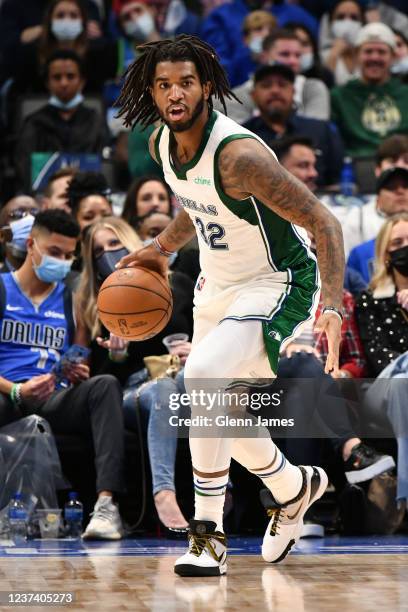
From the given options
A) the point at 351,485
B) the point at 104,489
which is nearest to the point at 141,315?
the point at 104,489

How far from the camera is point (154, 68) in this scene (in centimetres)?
461

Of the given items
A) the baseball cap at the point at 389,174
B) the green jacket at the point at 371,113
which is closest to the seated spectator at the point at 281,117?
the green jacket at the point at 371,113

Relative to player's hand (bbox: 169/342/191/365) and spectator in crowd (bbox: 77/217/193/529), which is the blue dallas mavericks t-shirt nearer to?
spectator in crowd (bbox: 77/217/193/529)

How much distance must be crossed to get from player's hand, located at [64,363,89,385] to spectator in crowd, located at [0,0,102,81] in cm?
437

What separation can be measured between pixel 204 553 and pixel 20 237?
286cm

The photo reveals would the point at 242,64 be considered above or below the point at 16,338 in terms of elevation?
above

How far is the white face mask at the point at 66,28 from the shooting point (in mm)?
9533

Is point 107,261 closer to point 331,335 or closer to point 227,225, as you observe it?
point 227,225

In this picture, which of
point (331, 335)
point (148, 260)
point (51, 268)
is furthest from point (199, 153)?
point (51, 268)

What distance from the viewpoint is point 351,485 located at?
5.92 metres

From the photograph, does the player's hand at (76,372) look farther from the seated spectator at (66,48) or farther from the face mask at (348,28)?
the face mask at (348,28)

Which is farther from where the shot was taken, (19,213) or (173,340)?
(19,213)

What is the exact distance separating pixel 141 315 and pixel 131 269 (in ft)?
0.74

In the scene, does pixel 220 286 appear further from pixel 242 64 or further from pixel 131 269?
pixel 242 64
